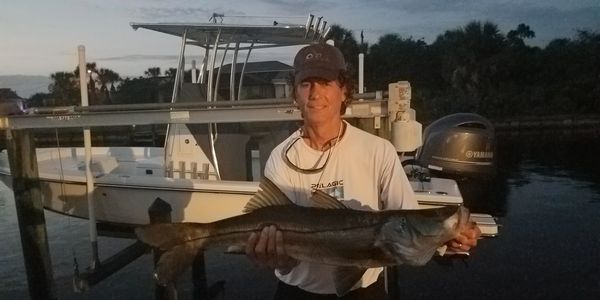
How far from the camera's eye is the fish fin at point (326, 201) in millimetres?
2797

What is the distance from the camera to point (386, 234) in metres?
2.67

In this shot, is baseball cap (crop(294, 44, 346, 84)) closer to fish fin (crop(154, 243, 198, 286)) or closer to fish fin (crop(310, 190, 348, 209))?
fish fin (crop(310, 190, 348, 209))

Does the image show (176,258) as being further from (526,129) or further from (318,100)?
(526,129)

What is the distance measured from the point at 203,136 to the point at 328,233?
6595 mm

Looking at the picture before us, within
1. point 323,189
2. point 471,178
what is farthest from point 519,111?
point 323,189

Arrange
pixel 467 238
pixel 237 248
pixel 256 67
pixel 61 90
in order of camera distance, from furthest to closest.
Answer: pixel 61 90 → pixel 256 67 → pixel 237 248 → pixel 467 238

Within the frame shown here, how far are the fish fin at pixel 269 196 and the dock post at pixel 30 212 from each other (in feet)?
18.5

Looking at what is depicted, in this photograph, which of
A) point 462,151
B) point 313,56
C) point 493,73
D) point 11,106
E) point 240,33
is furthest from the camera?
point 493,73

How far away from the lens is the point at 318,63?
9.30ft

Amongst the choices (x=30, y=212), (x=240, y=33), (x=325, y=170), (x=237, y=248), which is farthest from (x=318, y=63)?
(x=240, y=33)

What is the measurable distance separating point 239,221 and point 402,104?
4264 millimetres

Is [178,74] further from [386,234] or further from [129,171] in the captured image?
[386,234]

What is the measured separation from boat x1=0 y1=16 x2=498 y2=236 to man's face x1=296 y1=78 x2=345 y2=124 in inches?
156

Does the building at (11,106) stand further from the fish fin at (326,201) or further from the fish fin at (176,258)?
the fish fin at (326,201)
